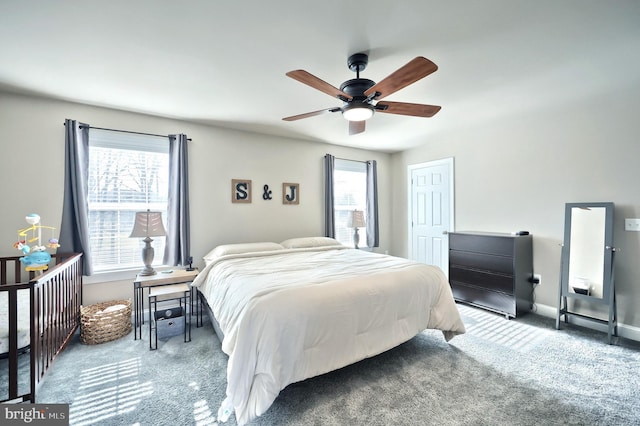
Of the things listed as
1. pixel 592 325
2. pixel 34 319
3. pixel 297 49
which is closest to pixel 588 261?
pixel 592 325

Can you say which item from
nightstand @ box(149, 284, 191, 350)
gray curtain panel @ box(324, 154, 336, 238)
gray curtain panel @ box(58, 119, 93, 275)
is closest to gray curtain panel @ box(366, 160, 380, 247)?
gray curtain panel @ box(324, 154, 336, 238)

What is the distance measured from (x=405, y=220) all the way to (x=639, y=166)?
305cm

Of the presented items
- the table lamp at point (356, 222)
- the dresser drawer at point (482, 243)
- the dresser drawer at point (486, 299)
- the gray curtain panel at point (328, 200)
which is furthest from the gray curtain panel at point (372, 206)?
the dresser drawer at point (486, 299)

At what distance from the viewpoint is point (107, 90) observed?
2660 millimetres

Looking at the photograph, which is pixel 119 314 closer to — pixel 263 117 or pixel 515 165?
pixel 263 117

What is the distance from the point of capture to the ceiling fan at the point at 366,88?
5.80 ft

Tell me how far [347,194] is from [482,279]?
8.34 ft

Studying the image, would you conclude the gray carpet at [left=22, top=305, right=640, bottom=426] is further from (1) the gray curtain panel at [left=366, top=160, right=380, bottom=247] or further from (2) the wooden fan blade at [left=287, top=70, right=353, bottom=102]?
(1) the gray curtain panel at [left=366, top=160, right=380, bottom=247]

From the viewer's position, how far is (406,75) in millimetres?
1800

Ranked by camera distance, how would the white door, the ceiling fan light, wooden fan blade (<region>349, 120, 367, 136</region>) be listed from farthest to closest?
the white door → wooden fan blade (<region>349, 120, 367, 136</region>) → the ceiling fan light

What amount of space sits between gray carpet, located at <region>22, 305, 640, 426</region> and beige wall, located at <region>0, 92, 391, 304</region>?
130 cm

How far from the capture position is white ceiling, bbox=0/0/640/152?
164cm

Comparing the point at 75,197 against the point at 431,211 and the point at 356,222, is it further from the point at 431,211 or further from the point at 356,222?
the point at 431,211

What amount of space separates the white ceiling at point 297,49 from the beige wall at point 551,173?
1.05ft
